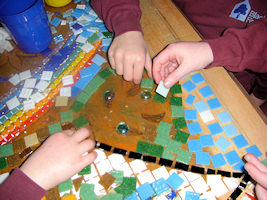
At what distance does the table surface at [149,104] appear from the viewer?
2.66ft

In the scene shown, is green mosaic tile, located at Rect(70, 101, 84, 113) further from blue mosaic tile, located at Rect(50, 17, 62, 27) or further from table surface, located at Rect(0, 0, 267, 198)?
blue mosaic tile, located at Rect(50, 17, 62, 27)

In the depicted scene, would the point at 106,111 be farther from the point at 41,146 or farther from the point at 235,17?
the point at 235,17

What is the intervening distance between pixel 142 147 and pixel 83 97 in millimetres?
319

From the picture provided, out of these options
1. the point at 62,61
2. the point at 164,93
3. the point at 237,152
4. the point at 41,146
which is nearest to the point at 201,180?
the point at 237,152

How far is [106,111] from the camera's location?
0.85 m

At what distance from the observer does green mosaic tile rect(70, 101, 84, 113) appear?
0.85 metres

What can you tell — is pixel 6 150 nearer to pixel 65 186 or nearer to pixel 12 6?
pixel 65 186

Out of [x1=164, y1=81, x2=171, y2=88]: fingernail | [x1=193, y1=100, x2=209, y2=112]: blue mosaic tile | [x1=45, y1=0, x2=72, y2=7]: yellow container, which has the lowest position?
[x1=193, y1=100, x2=209, y2=112]: blue mosaic tile

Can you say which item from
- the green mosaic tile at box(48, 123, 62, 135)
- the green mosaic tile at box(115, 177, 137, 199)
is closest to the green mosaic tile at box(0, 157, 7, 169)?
the green mosaic tile at box(48, 123, 62, 135)

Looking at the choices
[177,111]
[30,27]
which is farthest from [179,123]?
[30,27]

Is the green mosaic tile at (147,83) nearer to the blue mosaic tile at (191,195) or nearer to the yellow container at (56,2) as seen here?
the blue mosaic tile at (191,195)

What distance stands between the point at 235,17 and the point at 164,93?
0.56m

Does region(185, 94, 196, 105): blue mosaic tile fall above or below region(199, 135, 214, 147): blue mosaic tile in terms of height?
above

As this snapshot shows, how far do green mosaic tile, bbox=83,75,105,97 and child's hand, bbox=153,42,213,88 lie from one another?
24 cm
